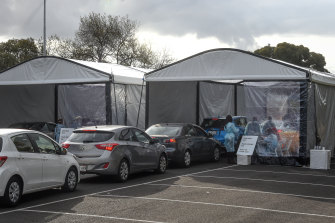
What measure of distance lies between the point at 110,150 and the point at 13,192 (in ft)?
13.5

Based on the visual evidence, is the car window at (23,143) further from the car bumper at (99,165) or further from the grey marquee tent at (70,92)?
the grey marquee tent at (70,92)

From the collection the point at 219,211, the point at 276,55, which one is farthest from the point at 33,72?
the point at 276,55

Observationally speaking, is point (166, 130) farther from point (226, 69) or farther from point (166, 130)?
point (226, 69)

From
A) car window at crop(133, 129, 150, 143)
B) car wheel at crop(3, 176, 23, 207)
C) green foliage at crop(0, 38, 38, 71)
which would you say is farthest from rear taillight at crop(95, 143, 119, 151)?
green foliage at crop(0, 38, 38, 71)

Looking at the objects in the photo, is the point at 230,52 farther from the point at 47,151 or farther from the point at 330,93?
the point at 47,151

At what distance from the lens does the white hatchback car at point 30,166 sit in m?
10.2

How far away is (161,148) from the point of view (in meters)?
16.7

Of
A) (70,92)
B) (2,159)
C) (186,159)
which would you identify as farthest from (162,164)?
(70,92)

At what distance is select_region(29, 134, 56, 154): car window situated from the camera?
37.9 feet

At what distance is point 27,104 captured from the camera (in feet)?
94.6

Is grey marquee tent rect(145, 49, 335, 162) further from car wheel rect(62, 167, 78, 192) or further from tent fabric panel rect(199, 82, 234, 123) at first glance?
car wheel rect(62, 167, 78, 192)

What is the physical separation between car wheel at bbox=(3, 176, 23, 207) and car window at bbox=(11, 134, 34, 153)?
0.64 meters

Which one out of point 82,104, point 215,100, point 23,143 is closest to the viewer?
point 23,143

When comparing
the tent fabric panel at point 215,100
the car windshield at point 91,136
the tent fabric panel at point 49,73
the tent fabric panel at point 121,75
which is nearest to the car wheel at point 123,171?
the car windshield at point 91,136
